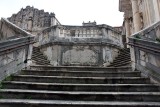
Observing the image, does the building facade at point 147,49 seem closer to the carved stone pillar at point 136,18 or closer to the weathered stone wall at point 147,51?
the weathered stone wall at point 147,51

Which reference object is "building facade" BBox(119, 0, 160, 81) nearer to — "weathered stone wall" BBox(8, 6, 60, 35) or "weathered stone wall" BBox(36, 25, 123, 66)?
"weathered stone wall" BBox(36, 25, 123, 66)

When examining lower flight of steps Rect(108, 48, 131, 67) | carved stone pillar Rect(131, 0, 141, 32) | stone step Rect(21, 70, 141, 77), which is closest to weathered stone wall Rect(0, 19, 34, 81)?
stone step Rect(21, 70, 141, 77)

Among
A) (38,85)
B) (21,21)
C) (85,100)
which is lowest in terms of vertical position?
(85,100)

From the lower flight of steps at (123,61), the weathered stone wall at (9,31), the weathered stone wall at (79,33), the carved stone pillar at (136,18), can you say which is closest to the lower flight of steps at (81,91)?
the weathered stone wall at (9,31)

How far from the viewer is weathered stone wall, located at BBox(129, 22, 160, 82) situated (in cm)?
Result: 503

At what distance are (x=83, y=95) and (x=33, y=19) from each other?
3924 cm

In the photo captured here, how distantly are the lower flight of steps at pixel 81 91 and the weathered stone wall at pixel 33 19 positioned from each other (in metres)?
34.7

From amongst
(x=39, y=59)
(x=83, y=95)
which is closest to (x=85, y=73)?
(x=83, y=95)

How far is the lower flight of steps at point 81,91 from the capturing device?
3893 millimetres

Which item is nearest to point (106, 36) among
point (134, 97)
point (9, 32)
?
point (9, 32)

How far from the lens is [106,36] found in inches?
476

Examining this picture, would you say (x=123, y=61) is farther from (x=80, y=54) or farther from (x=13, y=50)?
(x=13, y=50)

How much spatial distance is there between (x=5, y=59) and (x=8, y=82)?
0.86 m

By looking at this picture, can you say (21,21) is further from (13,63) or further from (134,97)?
(134,97)
